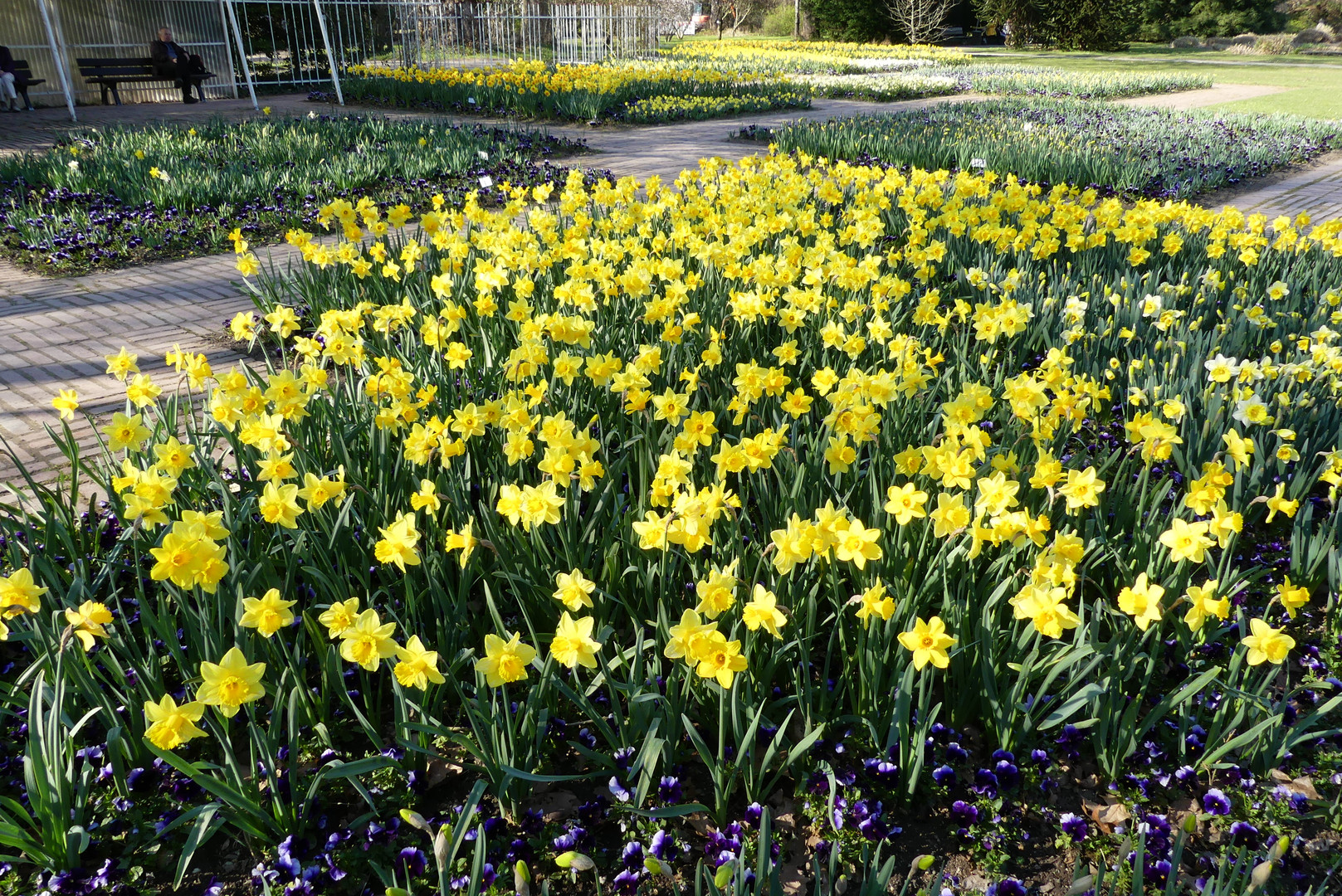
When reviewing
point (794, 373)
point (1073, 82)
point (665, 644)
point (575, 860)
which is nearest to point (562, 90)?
point (794, 373)

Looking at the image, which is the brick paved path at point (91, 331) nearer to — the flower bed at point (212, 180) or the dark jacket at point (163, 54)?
the flower bed at point (212, 180)

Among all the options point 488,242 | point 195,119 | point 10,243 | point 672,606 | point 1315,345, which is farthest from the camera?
point 195,119

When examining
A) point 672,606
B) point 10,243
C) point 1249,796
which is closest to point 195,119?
point 10,243

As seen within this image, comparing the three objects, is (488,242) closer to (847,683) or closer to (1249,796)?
(847,683)

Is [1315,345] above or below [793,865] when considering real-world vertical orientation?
above

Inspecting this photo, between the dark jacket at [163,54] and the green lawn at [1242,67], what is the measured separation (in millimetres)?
19641

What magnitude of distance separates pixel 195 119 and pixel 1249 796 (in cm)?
1508

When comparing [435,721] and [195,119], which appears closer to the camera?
[435,721]

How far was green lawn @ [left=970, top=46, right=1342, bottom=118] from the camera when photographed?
58.9 feet

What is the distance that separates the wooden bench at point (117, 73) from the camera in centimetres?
1487

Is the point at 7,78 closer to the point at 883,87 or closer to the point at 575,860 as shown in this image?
the point at 883,87

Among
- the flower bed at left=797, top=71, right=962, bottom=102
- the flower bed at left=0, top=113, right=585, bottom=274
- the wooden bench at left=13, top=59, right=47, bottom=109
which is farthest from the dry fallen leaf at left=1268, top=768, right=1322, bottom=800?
the flower bed at left=797, top=71, right=962, bottom=102

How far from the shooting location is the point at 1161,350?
3699 millimetres

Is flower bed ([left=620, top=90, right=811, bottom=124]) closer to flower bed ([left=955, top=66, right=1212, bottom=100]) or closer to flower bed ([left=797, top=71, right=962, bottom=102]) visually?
flower bed ([left=797, top=71, right=962, bottom=102])
